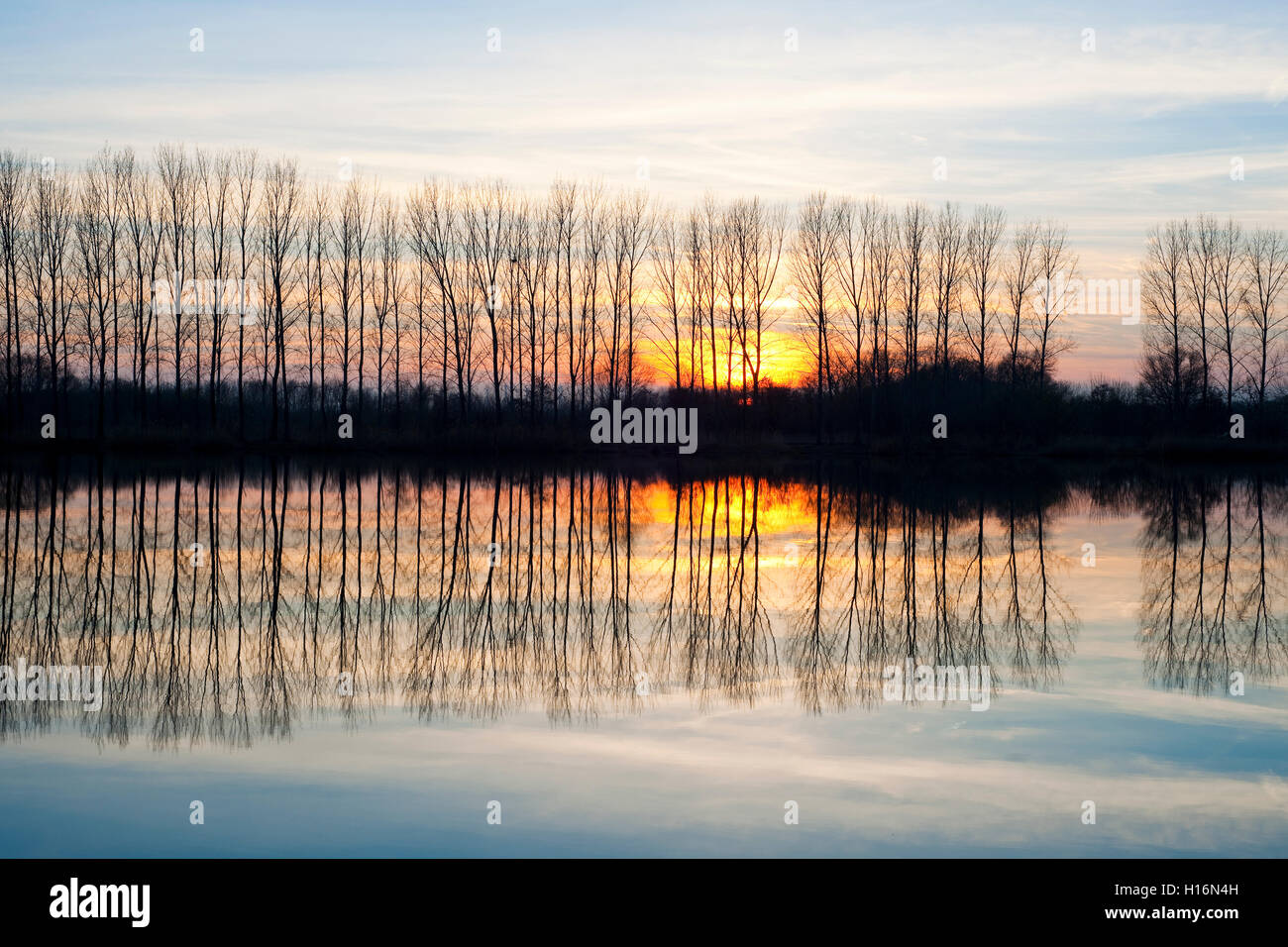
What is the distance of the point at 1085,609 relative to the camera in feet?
34.4

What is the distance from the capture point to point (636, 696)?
23.5 feet

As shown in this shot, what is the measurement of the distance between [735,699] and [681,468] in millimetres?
33119

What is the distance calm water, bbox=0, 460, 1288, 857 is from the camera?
16.4 feet

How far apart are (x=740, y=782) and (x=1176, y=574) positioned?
9183 millimetres

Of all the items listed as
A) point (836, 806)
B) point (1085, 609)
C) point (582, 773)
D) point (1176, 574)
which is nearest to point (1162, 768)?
point (836, 806)

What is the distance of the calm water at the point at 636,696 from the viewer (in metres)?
4.99

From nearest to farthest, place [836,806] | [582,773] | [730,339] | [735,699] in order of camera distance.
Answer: [836,806] < [582,773] < [735,699] < [730,339]

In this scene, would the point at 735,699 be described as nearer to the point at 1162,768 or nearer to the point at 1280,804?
the point at 1162,768

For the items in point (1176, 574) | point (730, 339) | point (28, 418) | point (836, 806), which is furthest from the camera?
point (730, 339)

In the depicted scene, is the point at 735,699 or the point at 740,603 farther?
the point at 740,603
